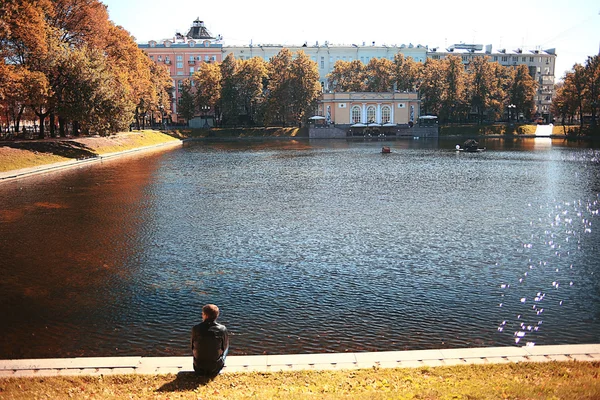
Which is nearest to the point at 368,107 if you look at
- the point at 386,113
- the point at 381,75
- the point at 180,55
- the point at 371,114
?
the point at 371,114

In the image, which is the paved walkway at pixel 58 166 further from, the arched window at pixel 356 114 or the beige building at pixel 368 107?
the arched window at pixel 356 114

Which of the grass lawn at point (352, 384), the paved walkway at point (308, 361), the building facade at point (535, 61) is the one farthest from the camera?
the building facade at point (535, 61)

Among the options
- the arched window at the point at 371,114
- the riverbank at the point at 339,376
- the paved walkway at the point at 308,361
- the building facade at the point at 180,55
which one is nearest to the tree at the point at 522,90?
the arched window at the point at 371,114

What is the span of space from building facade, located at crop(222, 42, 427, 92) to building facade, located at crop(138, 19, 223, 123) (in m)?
4.32

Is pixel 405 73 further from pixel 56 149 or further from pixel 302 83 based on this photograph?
pixel 56 149

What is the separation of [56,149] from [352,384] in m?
56.7

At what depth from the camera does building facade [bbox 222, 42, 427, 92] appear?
148m

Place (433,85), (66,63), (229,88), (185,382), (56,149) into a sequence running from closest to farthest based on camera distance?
1. (185,382)
2. (66,63)
3. (56,149)
4. (229,88)
5. (433,85)

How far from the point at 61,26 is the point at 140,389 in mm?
66170

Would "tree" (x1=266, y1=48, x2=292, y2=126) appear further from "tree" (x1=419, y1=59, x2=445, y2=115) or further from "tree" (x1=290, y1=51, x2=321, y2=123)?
Result: "tree" (x1=419, y1=59, x2=445, y2=115)

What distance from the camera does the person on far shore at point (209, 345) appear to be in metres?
9.19

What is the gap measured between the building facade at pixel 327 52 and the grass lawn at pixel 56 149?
73804 mm

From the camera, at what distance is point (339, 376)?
30.0 feet

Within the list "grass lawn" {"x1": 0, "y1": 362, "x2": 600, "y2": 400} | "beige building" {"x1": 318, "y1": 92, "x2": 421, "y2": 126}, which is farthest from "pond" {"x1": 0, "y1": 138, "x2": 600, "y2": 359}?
"beige building" {"x1": 318, "y1": 92, "x2": 421, "y2": 126}
